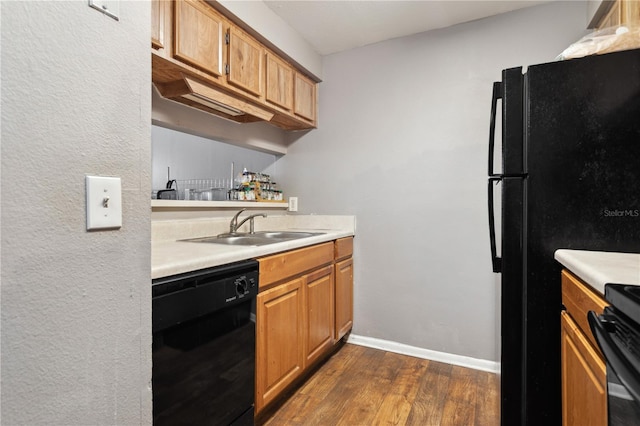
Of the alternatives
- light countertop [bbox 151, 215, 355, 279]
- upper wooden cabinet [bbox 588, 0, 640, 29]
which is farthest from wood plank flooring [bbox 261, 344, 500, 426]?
upper wooden cabinet [bbox 588, 0, 640, 29]

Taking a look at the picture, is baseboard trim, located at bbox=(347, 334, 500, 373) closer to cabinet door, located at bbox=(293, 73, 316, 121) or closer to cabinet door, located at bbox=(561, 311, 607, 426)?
cabinet door, located at bbox=(561, 311, 607, 426)

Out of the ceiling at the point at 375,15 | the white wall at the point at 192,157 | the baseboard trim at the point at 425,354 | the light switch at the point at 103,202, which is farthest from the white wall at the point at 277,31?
the baseboard trim at the point at 425,354

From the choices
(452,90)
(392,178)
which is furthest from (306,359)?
(452,90)

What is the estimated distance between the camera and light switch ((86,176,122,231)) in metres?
0.70

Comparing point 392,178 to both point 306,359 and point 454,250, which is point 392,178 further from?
point 306,359

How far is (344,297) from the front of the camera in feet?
8.29

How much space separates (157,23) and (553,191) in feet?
5.87

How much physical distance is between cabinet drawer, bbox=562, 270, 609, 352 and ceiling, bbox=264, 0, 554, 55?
1813 millimetres

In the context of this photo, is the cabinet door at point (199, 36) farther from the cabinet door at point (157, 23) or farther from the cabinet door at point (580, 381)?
the cabinet door at point (580, 381)

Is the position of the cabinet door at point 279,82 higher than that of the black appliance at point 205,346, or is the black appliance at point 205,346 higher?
the cabinet door at point 279,82

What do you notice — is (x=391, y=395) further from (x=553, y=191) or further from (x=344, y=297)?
(x=553, y=191)

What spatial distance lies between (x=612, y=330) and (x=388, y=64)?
232 cm

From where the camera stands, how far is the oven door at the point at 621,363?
0.61 m

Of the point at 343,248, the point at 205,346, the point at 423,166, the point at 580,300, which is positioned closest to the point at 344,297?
the point at 343,248
